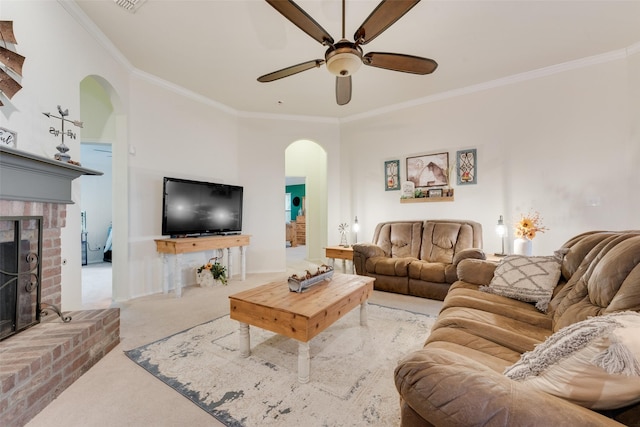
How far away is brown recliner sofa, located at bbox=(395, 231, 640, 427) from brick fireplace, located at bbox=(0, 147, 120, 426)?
1.87 meters

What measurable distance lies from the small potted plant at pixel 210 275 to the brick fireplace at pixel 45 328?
1.73 metres

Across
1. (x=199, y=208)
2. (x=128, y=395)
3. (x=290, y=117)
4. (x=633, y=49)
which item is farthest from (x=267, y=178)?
(x=633, y=49)

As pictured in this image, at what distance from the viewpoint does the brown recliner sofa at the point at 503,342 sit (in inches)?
27.7

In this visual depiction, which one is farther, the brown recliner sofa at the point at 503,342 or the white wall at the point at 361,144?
the white wall at the point at 361,144

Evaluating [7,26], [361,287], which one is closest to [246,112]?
[7,26]

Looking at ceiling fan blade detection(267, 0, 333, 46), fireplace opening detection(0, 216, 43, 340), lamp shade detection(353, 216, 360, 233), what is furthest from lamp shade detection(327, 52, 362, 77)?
lamp shade detection(353, 216, 360, 233)

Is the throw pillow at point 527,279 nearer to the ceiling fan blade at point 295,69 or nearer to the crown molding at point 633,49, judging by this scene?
the ceiling fan blade at point 295,69

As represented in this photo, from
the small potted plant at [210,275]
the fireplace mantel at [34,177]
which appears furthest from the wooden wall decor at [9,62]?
the small potted plant at [210,275]

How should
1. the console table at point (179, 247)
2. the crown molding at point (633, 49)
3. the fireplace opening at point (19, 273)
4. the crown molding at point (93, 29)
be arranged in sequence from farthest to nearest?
the console table at point (179, 247)
the crown molding at point (633, 49)
the crown molding at point (93, 29)
the fireplace opening at point (19, 273)

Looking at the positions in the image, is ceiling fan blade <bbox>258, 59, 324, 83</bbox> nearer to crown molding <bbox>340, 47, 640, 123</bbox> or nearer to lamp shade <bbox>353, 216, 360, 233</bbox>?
crown molding <bbox>340, 47, 640, 123</bbox>

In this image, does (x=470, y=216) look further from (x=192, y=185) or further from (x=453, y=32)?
(x=192, y=185)

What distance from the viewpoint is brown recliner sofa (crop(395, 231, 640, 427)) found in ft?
2.31

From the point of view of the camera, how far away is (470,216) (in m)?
4.01

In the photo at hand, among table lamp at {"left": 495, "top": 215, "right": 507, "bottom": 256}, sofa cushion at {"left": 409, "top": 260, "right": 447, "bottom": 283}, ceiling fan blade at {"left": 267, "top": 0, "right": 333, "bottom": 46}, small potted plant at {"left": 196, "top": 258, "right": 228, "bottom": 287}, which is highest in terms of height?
ceiling fan blade at {"left": 267, "top": 0, "right": 333, "bottom": 46}
